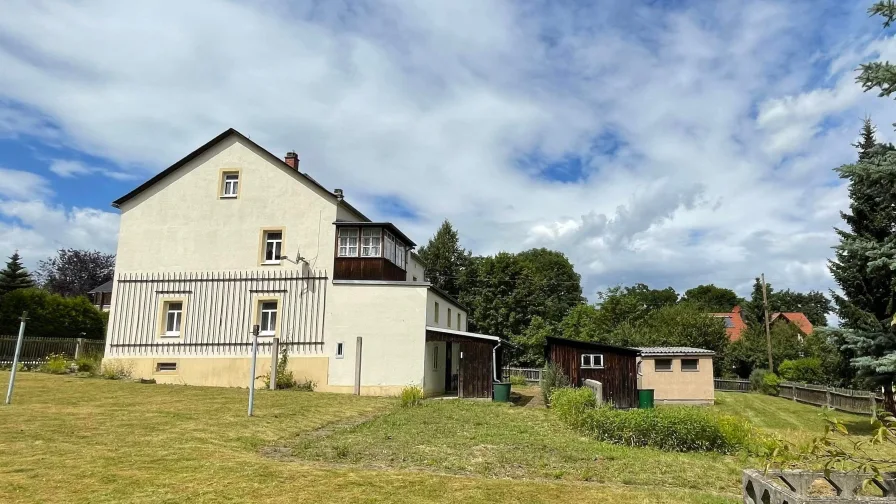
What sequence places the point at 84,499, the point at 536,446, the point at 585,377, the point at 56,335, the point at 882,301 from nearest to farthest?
the point at 84,499 → the point at 536,446 → the point at 882,301 → the point at 585,377 → the point at 56,335

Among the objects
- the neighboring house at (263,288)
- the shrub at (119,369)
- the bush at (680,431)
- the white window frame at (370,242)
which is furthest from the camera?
the white window frame at (370,242)

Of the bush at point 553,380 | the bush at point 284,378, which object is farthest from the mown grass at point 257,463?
the bush at point 284,378

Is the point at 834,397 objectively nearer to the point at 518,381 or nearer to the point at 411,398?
the point at 518,381

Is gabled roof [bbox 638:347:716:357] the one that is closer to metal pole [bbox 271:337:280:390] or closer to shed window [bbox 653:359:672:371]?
shed window [bbox 653:359:672:371]

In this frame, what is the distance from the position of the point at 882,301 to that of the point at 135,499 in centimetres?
2044

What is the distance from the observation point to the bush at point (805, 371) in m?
31.7

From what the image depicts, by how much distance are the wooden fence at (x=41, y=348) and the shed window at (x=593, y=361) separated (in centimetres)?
2295

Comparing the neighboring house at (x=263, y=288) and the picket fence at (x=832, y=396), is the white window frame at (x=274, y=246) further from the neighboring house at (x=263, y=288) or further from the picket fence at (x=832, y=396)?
the picket fence at (x=832, y=396)

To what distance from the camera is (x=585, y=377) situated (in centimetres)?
2245

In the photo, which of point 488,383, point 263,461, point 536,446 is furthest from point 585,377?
point 263,461

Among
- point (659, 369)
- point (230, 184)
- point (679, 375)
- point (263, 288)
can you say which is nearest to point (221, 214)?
point (230, 184)

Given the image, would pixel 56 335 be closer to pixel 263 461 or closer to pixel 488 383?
pixel 488 383

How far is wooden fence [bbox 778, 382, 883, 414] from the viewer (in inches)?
936

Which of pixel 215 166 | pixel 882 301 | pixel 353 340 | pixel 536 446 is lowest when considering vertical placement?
pixel 536 446
